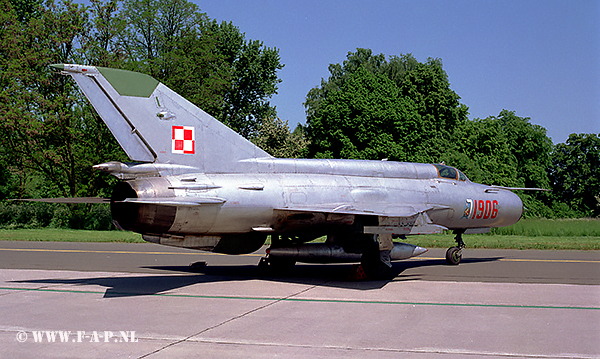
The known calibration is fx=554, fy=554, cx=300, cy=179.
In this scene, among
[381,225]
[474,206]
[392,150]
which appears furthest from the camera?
[392,150]

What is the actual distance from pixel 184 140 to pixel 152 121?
711mm

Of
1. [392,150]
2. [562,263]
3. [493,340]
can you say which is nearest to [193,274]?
[493,340]

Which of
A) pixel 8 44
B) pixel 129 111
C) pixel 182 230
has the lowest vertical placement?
pixel 182 230

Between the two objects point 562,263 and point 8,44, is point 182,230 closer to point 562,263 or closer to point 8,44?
point 562,263

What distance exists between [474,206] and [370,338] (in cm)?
880

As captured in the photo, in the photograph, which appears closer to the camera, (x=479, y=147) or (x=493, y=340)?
(x=493, y=340)

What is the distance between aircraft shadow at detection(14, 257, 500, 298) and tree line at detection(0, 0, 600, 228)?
997 inches

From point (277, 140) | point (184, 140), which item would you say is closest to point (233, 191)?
point (184, 140)

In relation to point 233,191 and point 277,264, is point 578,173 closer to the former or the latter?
point 277,264

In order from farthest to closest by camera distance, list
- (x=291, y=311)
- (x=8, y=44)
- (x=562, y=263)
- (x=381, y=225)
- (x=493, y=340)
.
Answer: (x=8, y=44) → (x=562, y=263) → (x=381, y=225) → (x=291, y=311) → (x=493, y=340)

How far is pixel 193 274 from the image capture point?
13.1m

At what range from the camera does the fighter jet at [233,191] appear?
10203 millimetres

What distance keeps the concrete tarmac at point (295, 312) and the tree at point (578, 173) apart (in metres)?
53.4

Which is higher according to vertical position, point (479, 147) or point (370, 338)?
point (479, 147)
